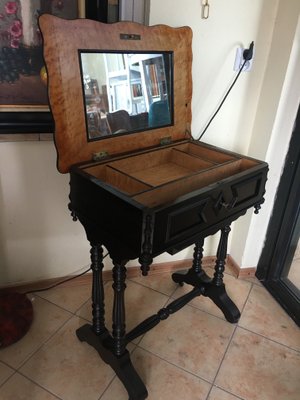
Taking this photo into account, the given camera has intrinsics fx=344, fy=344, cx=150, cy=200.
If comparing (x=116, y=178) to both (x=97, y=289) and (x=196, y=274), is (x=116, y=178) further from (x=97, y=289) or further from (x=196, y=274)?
(x=196, y=274)

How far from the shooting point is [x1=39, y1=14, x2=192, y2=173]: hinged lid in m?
1.01

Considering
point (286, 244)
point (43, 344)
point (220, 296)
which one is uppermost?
point (286, 244)

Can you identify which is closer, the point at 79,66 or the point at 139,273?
the point at 79,66

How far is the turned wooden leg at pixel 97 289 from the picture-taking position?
1.27m

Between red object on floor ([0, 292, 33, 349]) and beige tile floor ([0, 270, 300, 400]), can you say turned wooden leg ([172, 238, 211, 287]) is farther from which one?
red object on floor ([0, 292, 33, 349])

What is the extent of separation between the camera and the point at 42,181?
1547 mm

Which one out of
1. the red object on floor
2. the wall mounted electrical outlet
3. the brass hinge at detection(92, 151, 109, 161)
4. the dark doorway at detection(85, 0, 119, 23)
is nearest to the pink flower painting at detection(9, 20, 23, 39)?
the dark doorway at detection(85, 0, 119, 23)

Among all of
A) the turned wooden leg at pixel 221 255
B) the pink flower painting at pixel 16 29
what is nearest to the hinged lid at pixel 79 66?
the pink flower painting at pixel 16 29

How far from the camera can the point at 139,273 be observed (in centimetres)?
197

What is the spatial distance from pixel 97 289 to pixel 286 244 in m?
1.04

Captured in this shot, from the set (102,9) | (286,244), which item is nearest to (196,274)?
(286,244)

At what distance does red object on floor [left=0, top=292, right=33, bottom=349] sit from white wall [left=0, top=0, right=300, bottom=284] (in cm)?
13

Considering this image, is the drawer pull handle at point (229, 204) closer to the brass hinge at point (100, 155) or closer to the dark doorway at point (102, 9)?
the brass hinge at point (100, 155)

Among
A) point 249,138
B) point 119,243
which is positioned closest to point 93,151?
point 119,243
